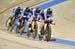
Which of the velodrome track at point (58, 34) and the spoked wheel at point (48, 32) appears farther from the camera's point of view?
the spoked wheel at point (48, 32)

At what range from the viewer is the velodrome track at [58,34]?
1343 centimetres

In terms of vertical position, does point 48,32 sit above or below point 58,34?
above

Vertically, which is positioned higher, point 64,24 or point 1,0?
point 1,0

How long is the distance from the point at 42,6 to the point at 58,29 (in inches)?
178

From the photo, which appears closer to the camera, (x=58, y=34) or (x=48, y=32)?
(x=48, y=32)

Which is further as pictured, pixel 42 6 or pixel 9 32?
pixel 42 6

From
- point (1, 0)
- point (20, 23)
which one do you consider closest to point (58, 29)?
point (20, 23)

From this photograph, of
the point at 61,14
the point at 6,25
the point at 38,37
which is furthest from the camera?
the point at 61,14

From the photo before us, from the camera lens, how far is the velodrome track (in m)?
13.4

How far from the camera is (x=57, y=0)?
2289cm

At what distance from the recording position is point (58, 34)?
53.2ft

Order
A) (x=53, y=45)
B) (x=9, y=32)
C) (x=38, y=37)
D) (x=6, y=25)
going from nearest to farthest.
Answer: (x=53, y=45) < (x=38, y=37) < (x=9, y=32) < (x=6, y=25)

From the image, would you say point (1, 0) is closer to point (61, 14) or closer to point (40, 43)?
point (61, 14)

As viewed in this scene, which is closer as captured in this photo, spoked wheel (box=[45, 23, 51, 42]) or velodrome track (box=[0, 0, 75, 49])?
Result: velodrome track (box=[0, 0, 75, 49])
